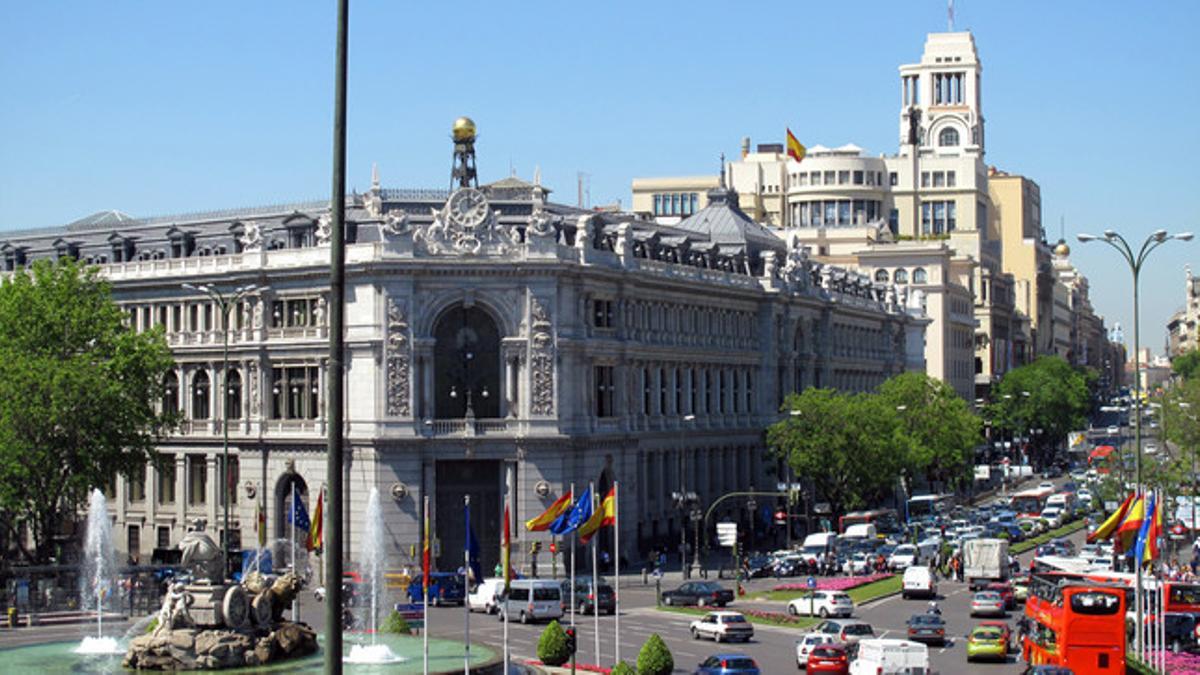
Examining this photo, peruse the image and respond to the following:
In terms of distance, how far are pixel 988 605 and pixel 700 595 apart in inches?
467

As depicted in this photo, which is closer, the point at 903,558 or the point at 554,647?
the point at 554,647

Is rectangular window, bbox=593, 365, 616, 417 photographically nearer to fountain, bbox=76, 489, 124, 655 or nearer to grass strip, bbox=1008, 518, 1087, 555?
grass strip, bbox=1008, 518, 1087, 555

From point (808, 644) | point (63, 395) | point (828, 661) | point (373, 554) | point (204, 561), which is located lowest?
point (828, 661)

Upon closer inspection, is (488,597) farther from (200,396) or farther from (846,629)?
(200,396)

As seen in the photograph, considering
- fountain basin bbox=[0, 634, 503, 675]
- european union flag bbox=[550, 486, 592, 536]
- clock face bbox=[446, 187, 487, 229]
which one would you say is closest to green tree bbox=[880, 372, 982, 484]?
clock face bbox=[446, 187, 487, 229]

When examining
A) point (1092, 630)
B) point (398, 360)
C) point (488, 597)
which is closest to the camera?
point (1092, 630)

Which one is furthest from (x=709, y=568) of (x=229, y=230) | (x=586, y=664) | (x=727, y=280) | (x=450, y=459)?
(x=586, y=664)

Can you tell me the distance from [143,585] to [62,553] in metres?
11.4

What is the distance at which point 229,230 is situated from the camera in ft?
345

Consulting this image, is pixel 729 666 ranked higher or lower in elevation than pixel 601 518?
lower

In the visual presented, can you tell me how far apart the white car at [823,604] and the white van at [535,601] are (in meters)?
9.76

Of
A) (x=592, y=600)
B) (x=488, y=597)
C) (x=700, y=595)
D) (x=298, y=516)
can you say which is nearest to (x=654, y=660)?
(x=592, y=600)

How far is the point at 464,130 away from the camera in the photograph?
339 feet

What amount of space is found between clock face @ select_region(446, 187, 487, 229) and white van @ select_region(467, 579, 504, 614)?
2127 centimetres
